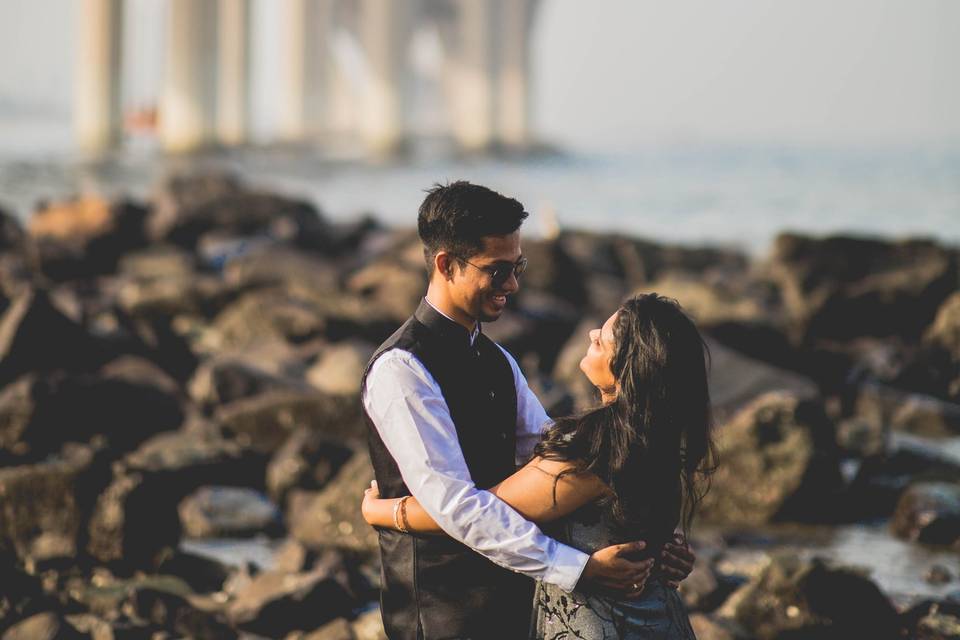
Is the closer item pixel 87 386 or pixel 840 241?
pixel 87 386

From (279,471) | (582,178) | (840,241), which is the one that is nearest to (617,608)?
(279,471)

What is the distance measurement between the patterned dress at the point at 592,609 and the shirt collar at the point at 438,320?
1.62ft

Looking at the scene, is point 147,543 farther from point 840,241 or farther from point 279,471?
point 840,241

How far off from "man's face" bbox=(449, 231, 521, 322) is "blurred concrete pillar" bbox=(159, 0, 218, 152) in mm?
51146

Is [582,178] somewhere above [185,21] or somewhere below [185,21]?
below

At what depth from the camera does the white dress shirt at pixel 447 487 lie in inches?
114

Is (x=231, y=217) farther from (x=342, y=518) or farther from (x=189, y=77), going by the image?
(x=189, y=77)

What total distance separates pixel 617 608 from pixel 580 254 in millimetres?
15967

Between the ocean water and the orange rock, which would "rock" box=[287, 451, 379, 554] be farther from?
the ocean water

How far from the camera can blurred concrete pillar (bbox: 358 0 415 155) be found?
65000 millimetres

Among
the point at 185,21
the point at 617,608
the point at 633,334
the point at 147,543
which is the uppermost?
the point at 185,21

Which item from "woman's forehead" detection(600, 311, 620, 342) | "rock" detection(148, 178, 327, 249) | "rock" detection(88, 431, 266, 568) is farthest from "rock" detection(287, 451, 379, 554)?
"rock" detection(148, 178, 327, 249)

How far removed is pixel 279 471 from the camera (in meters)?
8.06

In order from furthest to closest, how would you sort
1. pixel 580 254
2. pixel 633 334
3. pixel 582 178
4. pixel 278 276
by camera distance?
pixel 582 178 → pixel 580 254 → pixel 278 276 → pixel 633 334
